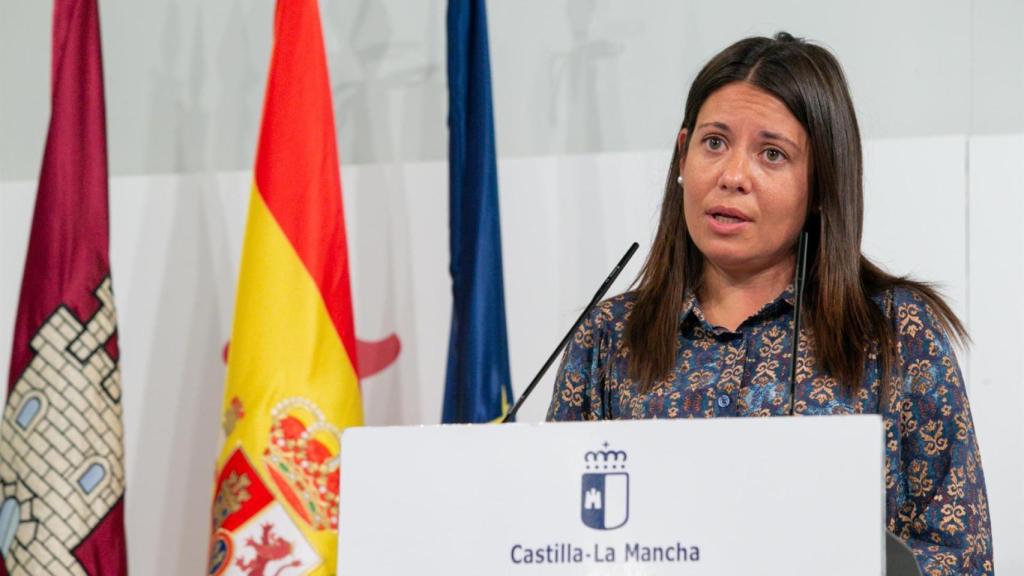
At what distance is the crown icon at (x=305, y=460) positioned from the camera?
8.15ft

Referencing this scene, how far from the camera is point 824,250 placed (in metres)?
1.77

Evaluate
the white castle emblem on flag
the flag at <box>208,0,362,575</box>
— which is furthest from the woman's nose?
the white castle emblem on flag

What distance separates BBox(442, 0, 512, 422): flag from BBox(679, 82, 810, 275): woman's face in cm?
93

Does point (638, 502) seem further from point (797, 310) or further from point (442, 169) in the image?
point (442, 169)

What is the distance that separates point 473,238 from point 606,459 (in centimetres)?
155

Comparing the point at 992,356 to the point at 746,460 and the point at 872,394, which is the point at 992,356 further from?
the point at 746,460

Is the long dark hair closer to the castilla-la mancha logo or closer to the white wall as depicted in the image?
the castilla-la mancha logo

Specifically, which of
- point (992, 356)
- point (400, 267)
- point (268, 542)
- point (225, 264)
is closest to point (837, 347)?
point (992, 356)

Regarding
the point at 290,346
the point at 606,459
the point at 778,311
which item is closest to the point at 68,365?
the point at 290,346

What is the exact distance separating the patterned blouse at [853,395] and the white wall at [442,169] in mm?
989

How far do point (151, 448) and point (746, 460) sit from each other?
2252 millimetres

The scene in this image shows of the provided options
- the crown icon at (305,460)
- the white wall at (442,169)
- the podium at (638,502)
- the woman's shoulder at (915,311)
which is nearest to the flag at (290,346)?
the crown icon at (305,460)

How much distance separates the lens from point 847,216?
1.77 metres

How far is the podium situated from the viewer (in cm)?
114
